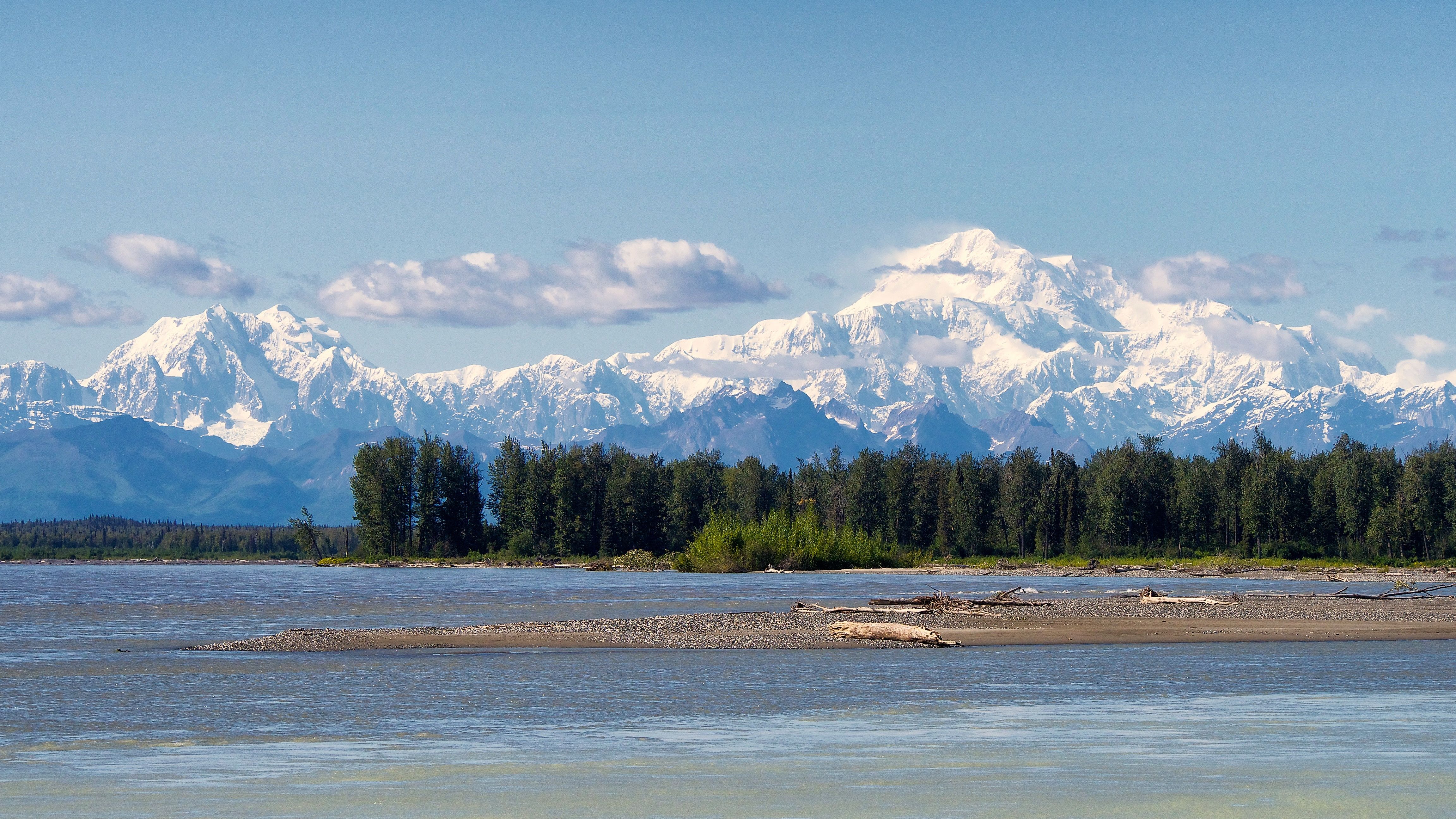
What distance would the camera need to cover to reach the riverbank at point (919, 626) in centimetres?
4491

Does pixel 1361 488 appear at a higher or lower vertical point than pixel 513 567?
higher

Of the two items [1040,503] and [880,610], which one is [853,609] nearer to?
[880,610]

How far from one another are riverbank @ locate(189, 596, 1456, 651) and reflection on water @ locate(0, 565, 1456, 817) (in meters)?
2.37

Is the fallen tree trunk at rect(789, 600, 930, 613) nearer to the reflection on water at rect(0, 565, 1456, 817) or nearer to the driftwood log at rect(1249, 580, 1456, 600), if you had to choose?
the reflection on water at rect(0, 565, 1456, 817)

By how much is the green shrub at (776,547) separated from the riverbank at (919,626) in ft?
239

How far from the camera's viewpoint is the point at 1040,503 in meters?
177

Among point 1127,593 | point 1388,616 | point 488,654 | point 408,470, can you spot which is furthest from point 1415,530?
point 488,654

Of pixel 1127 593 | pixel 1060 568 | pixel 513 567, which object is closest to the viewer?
pixel 1127 593

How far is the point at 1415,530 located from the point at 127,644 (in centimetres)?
14683

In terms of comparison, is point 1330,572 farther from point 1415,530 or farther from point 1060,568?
point 1415,530

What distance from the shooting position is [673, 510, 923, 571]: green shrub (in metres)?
134

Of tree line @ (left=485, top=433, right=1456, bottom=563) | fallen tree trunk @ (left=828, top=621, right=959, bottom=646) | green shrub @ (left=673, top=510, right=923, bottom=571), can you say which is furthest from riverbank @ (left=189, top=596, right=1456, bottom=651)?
tree line @ (left=485, top=433, right=1456, bottom=563)

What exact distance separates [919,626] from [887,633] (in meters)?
5.28

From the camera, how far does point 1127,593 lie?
82.4 meters
